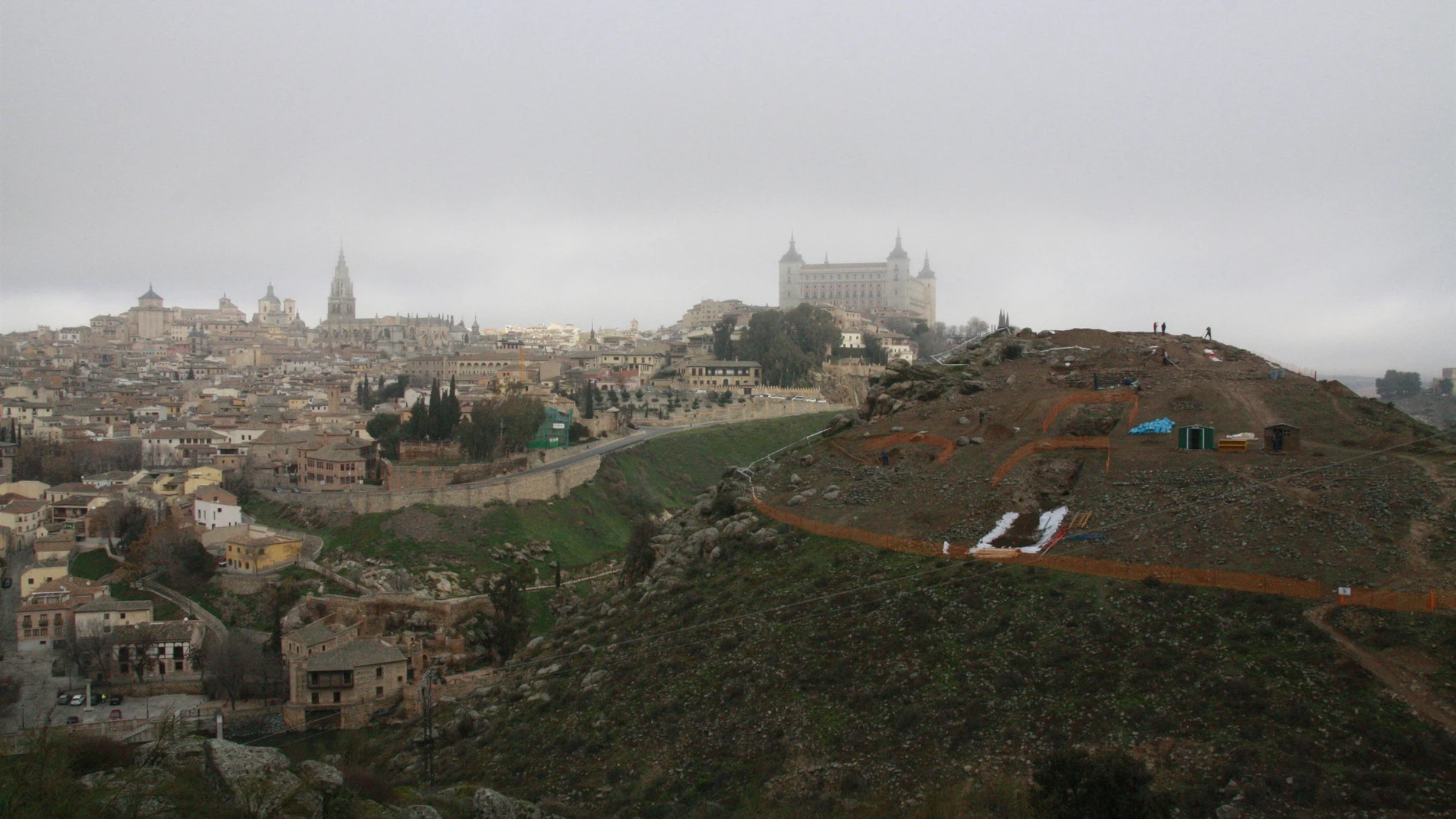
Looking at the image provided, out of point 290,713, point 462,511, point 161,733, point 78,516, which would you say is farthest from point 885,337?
point 161,733

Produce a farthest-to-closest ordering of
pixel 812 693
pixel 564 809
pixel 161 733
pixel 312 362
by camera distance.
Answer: pixel 312 362
pixel 812 693
pixel 564 809
pixel 161 733

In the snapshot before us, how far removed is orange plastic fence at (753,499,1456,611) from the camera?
1332 centimetres

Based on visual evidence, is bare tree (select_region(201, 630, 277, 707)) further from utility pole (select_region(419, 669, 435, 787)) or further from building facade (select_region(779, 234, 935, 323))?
building facade (select_region(779, 234, 935, 323))

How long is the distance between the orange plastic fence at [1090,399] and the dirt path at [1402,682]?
1261 cm

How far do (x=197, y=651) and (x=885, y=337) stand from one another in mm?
67526

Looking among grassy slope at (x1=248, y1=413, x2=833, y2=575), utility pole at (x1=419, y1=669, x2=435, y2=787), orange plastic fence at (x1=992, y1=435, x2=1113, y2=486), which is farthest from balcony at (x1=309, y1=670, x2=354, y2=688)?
orange plastic fence at (x1=992, y1=435, x2=1113, y2=486)

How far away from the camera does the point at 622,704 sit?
1802cm

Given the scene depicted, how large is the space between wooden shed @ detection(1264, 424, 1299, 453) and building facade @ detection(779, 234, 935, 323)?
107937 millimetres

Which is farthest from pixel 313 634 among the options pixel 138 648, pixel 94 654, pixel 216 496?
pixel 216 496

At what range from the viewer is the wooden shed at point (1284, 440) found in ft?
66.4

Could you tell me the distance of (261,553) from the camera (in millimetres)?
37594

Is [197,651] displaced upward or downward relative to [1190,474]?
downward

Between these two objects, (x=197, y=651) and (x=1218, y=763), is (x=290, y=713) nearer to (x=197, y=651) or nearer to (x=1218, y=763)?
(x=197, y=651)

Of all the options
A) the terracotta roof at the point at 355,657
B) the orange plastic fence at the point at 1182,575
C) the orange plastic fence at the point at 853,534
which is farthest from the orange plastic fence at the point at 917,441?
the terracotta roof at the point at 355,657
